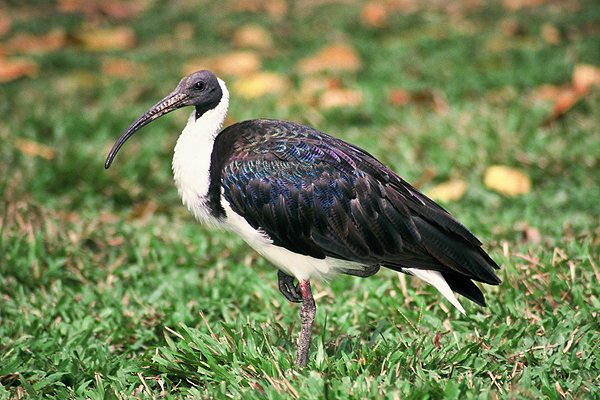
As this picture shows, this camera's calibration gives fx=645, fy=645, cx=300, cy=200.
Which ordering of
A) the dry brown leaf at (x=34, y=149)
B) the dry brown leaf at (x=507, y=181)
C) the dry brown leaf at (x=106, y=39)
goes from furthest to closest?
1. the dry brown leaf at (x=106, y=39)
2. the dry brown leaf at (x=34, y=149)
3. the dry brown leaf at (x=507, y=181)

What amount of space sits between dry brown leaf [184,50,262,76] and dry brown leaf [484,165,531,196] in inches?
127

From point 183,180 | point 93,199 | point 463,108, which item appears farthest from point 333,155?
point 463,108

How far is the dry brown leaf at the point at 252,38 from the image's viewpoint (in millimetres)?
8016

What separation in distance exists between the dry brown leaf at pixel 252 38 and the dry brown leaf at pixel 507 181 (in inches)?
152

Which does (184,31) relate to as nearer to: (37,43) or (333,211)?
(37,43)

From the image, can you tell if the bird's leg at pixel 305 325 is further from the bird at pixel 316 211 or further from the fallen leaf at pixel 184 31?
the fallen leaf at pixel 184 31

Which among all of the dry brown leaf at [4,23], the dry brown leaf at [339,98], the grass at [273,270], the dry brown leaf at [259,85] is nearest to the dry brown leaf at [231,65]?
the grass at [273,270]

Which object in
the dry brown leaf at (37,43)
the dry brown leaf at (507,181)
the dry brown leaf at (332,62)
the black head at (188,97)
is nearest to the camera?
the black head at (188,97)

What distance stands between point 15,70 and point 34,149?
198 centimetres

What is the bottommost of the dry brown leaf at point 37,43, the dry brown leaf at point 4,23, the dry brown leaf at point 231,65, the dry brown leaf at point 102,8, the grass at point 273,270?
the grass at point 273,270

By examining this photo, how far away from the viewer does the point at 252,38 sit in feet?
26.4

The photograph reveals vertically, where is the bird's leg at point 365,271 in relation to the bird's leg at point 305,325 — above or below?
above

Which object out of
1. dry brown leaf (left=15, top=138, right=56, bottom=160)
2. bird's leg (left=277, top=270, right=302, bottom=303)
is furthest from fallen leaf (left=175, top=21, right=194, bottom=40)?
bird's leg (left=277, top=270, right=302, bottom=303)

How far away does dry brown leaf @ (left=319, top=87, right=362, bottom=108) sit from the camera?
20.6ft
